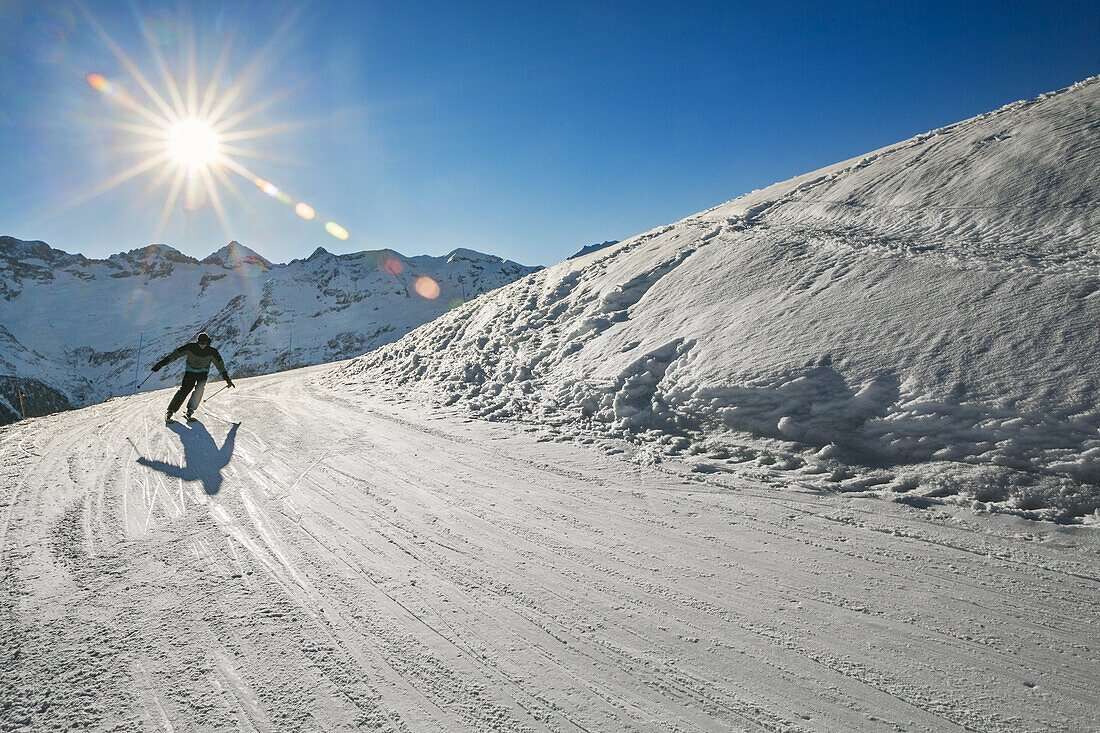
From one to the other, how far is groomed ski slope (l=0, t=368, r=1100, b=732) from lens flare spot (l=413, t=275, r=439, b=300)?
91.5 m

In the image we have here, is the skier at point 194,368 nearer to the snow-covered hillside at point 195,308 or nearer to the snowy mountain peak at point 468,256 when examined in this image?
the snow-covered hillside at point 195,308

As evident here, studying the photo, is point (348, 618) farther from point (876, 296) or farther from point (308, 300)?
point (308, 300)

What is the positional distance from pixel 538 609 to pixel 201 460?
4.74 meters

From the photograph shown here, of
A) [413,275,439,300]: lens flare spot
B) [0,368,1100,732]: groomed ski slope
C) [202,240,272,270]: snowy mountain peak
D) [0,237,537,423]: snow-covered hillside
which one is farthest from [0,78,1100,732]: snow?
[202,240,272,270]: snowy mountain peak

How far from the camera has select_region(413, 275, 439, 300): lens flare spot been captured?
92756mm

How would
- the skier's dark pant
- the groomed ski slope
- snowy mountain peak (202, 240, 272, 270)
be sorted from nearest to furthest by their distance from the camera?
the groomed ski slope, the skier's dark pant, snowy mountain peak (202, 240, 272, 270)

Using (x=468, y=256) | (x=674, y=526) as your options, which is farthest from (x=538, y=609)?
(x=468, y=256)

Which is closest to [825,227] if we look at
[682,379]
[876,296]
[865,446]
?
[876,296]

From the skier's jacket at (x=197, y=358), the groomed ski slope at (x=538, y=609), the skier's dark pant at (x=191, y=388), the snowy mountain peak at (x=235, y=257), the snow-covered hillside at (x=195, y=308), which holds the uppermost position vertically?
the snowy mountain peak at (x=235, y=257)

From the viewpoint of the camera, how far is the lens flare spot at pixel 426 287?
92.8 metres

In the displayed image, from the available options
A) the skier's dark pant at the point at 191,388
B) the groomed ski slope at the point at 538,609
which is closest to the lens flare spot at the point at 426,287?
the skier's dark pant at the point at 191,388

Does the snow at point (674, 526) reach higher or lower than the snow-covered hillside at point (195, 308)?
lower

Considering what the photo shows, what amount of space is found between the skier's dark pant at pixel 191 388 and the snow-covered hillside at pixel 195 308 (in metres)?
64.4

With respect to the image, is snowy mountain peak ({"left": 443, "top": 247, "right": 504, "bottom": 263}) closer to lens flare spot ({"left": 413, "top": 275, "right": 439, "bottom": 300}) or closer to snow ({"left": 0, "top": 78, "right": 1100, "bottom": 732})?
lens flare spot ({"left": 413, "top": 275, "right": 439, "bottom": 300})
